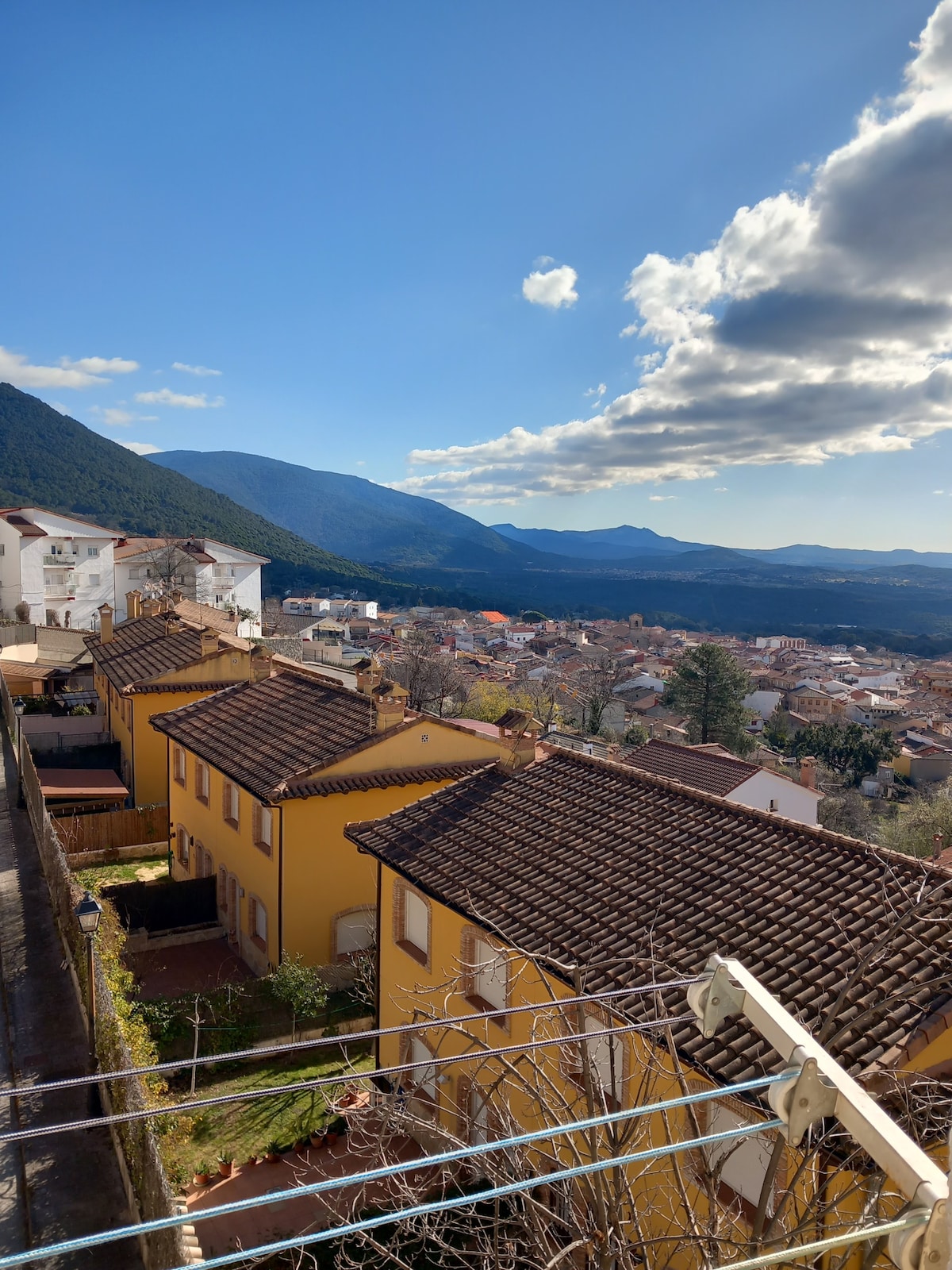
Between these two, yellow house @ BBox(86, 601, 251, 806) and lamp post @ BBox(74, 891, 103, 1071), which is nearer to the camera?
lamp post @ BBox(74, 891, 103, 1071)

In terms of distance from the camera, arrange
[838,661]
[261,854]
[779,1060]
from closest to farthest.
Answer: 1. [779,1060]
2. [261,854]
3. [838,661]

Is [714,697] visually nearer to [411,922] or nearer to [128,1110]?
[411,922]

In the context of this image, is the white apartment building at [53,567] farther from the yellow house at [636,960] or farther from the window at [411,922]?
the yellow house at [636,960]

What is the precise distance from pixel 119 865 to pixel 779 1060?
61.3ft

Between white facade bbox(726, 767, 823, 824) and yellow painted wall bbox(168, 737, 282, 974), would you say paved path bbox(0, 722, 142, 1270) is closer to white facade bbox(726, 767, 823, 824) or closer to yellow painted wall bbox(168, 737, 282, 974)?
yellow painted wall bbox(168, 737, 282, 974)

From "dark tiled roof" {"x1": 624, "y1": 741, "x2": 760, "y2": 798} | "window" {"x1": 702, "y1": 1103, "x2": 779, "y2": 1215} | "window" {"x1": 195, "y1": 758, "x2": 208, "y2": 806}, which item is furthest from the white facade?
"window" {"x1": 702, "y1": 1103, "x2": 779, "y2": 1215}

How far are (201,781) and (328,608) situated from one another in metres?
128

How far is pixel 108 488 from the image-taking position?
14500 centimetres

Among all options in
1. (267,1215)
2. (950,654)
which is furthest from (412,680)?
(950,654)

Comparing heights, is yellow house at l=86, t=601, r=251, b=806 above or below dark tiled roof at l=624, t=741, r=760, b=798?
above

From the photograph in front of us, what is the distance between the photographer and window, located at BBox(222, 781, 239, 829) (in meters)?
18.0

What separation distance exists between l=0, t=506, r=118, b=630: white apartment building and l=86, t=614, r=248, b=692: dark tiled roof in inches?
1323

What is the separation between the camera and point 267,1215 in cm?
1018

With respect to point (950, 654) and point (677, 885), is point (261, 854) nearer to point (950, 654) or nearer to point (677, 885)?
point (677, 885)
